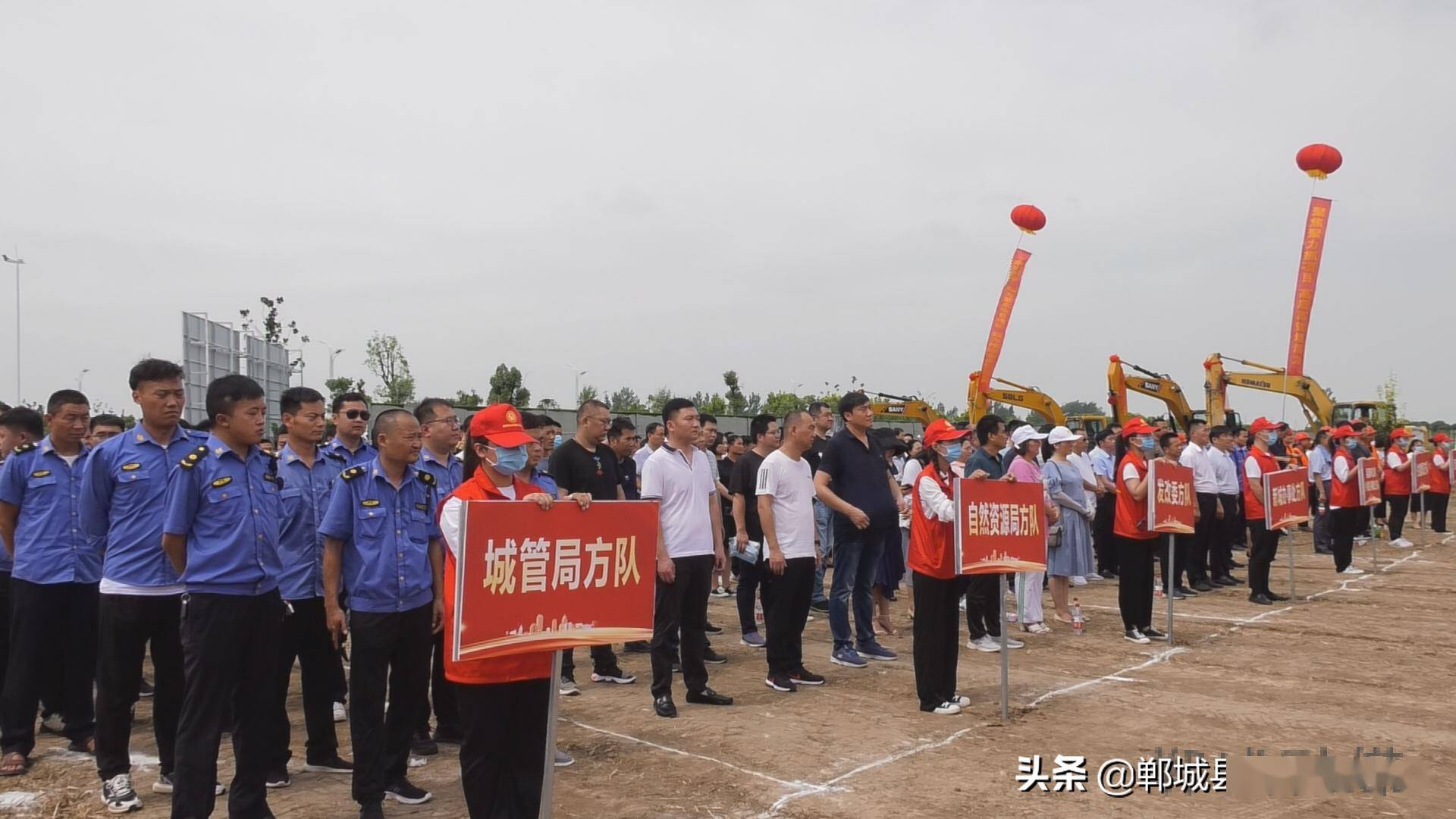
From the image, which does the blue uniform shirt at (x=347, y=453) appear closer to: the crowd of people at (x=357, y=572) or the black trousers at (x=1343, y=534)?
the crowd of people at (x=357, y=572)

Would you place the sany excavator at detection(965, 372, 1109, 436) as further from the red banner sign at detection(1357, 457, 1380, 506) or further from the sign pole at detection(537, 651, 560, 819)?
the sign pole at detection(537, 651, 560, 819)

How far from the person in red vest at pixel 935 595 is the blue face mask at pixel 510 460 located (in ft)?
10.5

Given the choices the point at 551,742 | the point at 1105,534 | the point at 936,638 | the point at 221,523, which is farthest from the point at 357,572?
the point at 1105,534

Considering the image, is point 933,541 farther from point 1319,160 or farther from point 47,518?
point 1319,160

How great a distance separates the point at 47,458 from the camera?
5711 mm

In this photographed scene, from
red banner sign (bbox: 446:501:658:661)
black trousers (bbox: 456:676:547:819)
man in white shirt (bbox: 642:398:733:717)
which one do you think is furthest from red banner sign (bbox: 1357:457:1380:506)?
black trousers (bbox: 456:676:547:819)

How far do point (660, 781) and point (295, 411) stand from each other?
2836 millimetres

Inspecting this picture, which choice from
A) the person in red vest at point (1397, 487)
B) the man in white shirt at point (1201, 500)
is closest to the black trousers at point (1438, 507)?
the person in red vest at point (1397, 487)

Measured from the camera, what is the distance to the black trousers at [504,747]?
3.66 m

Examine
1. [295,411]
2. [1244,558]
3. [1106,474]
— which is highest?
[295,411]

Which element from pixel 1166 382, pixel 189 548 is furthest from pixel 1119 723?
pixel 1166 382

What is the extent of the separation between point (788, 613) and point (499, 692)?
11.9 feet

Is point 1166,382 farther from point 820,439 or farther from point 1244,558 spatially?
point 820,439

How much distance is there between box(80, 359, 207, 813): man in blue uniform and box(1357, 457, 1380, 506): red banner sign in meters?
Answer: 14.0
